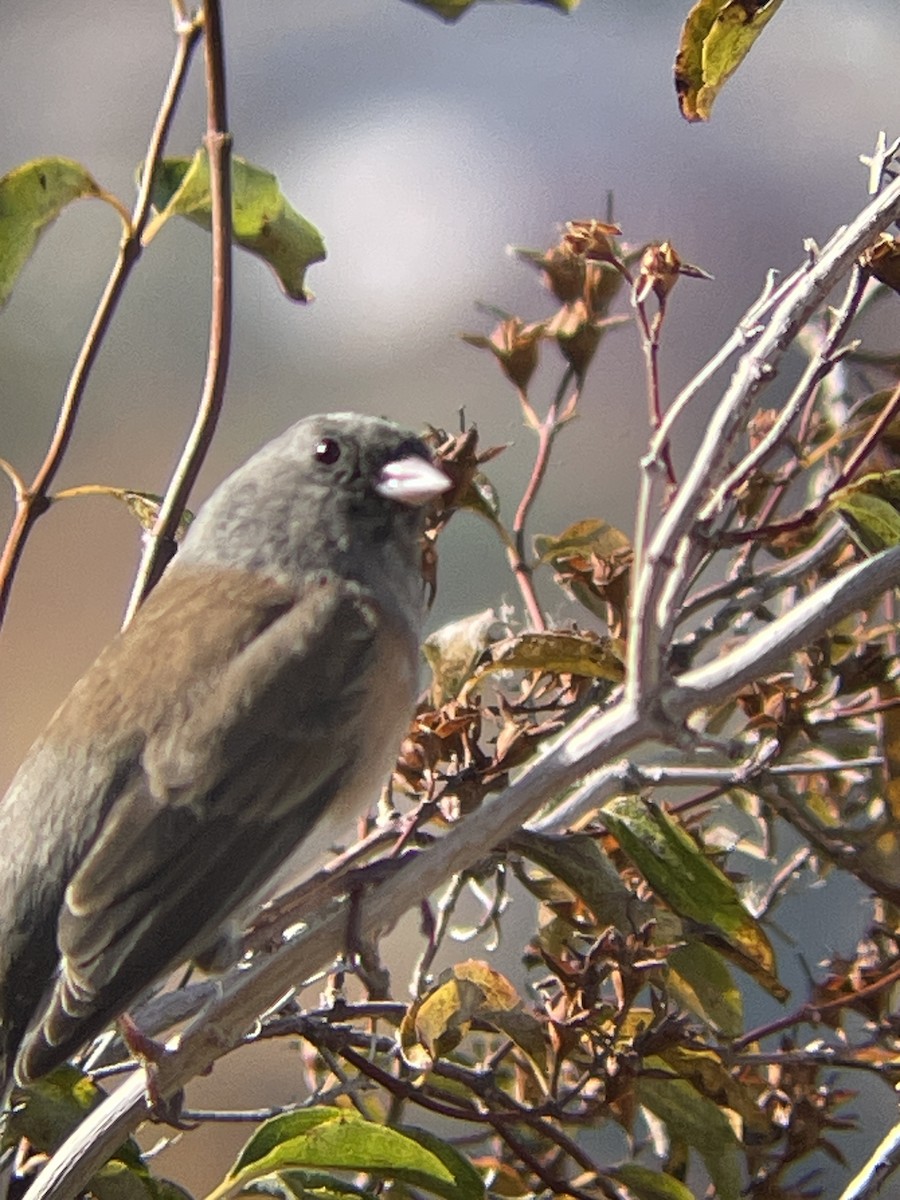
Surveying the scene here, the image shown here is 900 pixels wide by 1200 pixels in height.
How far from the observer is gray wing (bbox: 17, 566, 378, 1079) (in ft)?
3.82

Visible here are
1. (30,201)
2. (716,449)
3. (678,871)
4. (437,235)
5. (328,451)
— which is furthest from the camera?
(437,235)

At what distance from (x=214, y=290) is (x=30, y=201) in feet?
0.64

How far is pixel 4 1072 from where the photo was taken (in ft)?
3.54

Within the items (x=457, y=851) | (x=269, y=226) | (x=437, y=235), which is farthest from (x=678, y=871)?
(x=437, y=235)

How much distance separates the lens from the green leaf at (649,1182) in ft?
3.32

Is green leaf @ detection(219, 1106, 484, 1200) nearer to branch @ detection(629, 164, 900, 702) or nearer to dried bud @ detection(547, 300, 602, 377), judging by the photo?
branch @ detection(629, 164, 900, 702)

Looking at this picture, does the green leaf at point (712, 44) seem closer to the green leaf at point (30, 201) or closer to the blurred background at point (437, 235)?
the green leaf at point (30, 201)

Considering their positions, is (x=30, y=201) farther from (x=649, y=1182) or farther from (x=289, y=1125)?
(x=649, y=1182)

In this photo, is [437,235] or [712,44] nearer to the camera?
[712,44]

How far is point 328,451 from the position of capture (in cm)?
145

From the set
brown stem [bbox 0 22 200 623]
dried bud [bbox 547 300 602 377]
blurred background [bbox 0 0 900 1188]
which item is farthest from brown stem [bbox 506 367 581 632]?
blurred background [bbox 0 0 900 1188]

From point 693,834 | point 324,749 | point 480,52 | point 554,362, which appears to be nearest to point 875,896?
point 693,834

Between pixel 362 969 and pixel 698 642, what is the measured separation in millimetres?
305

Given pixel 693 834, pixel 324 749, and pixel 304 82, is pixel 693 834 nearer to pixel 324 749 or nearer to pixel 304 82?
pixel 324 749
